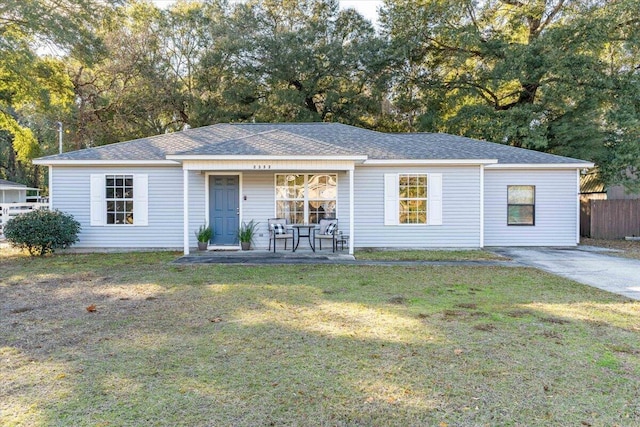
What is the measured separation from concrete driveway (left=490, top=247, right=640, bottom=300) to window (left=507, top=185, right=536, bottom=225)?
0.89 meters

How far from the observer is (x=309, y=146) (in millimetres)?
11023

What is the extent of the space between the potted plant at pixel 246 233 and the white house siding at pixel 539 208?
707 centimetres

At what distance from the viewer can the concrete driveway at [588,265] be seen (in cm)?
729

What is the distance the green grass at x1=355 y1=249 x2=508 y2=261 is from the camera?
33.1 ft

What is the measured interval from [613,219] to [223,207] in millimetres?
14263

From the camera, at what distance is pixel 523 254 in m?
11.1

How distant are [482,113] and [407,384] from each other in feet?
55.8

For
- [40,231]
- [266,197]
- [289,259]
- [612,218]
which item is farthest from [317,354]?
[612,218]

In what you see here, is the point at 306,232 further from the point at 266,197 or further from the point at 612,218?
the point at 612,218

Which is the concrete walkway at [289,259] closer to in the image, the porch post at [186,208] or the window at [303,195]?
the porch post at [186,208]

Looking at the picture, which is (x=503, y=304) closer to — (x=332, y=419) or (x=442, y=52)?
(x=332, y=419)

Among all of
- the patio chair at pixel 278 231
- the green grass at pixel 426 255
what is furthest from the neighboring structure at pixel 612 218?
the patio chair at pixel 278 231

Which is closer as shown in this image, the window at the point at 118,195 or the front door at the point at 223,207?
the window at the point at 118,195

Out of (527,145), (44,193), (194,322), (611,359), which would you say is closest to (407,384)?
(611,359)
